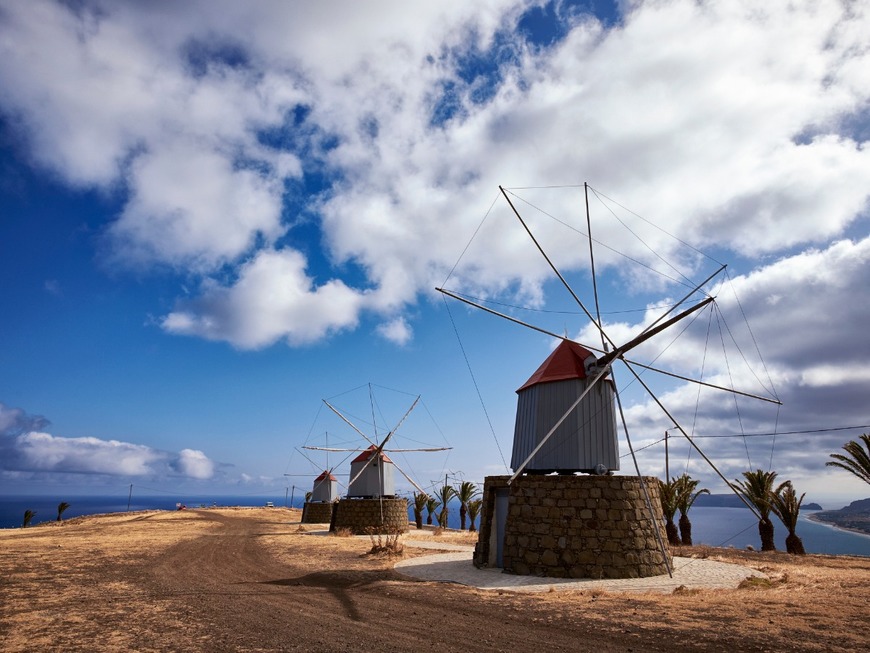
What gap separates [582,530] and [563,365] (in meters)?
5.24

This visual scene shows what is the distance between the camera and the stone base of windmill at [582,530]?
14992 mm

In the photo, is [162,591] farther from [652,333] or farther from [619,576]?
[652,333]

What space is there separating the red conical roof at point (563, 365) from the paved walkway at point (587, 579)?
239 inches

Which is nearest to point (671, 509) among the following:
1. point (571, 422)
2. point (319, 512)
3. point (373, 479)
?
point (571, 422)

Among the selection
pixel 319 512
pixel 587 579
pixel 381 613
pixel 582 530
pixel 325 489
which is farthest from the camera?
pixel 325 489

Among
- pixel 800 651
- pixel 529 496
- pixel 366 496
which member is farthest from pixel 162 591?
pixel 366 496

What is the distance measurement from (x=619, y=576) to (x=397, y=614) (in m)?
7.62

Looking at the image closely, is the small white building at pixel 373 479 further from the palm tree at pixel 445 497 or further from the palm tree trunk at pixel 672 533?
the palm tree trunk at pixel 672 533

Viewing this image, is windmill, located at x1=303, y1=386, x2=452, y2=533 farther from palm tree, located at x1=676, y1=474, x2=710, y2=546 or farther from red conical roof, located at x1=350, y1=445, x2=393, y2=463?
palm tree, located at x1=676, y1=474, x2=710, y2=546

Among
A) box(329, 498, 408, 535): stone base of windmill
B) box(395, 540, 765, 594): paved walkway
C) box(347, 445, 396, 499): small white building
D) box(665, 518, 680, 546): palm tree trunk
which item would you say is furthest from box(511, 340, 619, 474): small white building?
box(347, 445, 396, 499): small white building

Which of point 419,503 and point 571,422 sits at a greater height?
point 571,422

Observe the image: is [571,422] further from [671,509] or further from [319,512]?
[319,512]

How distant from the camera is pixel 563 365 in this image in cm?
1750

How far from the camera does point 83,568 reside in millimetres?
16750
